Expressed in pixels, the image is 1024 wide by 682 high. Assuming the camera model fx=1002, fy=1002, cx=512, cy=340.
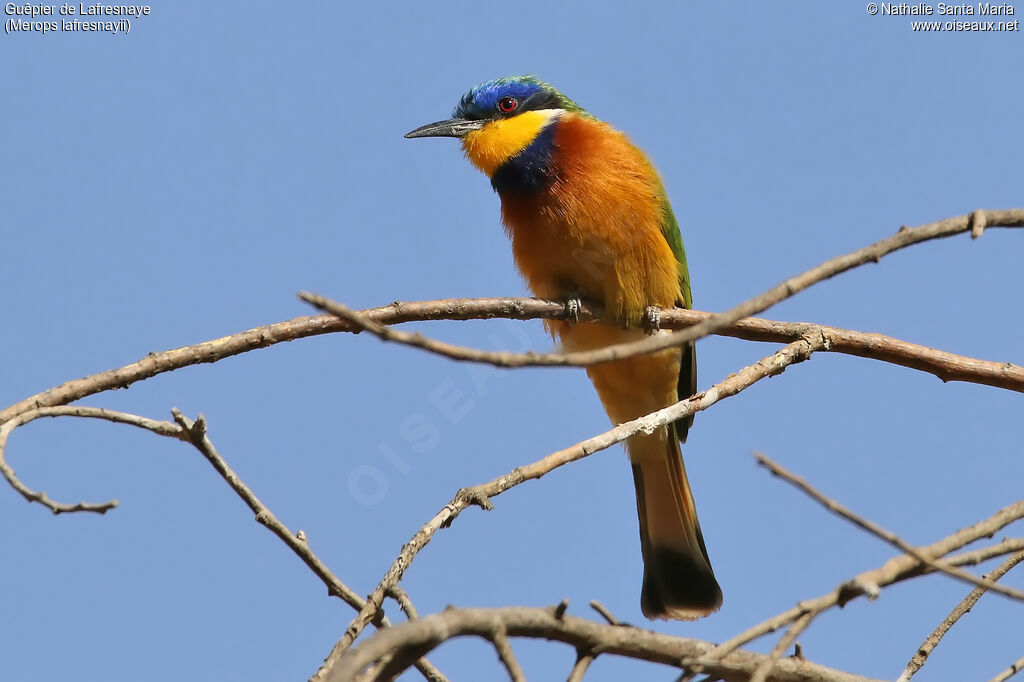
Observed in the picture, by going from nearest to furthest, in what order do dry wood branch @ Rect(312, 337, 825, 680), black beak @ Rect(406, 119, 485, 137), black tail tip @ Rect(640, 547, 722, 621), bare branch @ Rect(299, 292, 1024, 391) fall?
dry wood branch @ Rect(312, 337, 825, 680), bare branch @ Rect(299, 292, 1024, 391), black tail tip @ Rect(640, 547, 722, 621), black beak @ Rect(406, 119, 485, 137)

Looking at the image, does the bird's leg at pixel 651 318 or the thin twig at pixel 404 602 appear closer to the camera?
the thin twig at pixel 404 602

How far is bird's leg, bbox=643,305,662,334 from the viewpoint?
443 centimetres

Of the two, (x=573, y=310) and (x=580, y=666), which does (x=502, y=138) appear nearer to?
(x=573, y=310)

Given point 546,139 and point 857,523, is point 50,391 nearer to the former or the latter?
point 857,523

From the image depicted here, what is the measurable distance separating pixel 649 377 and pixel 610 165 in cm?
108

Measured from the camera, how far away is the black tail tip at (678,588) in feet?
15.4

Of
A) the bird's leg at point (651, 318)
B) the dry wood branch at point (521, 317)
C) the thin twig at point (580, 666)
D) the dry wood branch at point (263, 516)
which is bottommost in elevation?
the thin twig at point (580, 666)

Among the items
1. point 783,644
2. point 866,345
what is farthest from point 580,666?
point 866,345

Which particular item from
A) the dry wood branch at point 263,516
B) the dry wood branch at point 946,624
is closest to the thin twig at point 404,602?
the dry wood branch at point 263,516

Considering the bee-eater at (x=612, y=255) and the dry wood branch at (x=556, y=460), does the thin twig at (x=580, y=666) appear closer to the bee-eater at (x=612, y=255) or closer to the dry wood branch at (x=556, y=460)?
the dry wood branch at (x=556, y=460)

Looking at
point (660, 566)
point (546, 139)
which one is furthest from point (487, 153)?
point (660, 566)

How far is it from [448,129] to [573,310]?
141cm

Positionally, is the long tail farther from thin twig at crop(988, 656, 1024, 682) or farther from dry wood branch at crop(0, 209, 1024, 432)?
thin twig at crop(988, 656, 1024, 682)

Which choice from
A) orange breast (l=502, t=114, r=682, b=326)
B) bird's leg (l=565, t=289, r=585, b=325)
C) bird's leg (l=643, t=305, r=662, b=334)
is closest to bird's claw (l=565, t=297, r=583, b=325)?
bird's leg (l=565, t=289, r=585, b=325)
